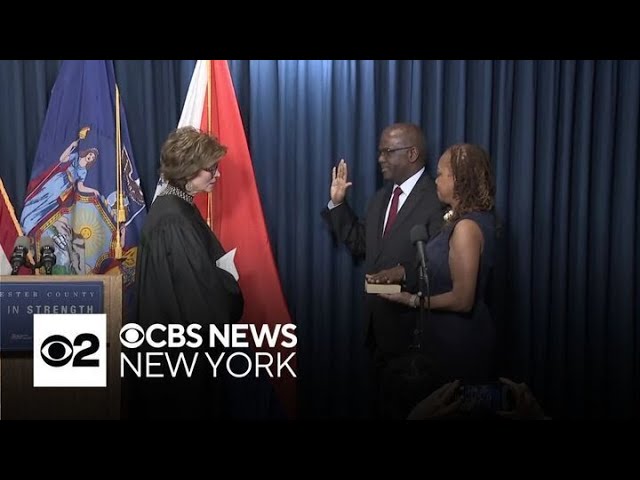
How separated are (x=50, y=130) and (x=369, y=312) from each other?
1.82m

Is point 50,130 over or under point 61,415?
over

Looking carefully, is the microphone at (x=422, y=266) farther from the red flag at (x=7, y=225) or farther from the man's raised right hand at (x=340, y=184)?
the red flag at (x=7, y=225)

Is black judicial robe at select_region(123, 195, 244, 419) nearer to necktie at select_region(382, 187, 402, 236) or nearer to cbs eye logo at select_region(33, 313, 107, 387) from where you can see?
cbs eye logo at select_region(33, 313, 107, 387)

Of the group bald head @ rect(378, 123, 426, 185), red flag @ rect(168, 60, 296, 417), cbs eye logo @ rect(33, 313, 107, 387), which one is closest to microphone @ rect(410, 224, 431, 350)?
bald head @ rect(378, 123, 426, 185)

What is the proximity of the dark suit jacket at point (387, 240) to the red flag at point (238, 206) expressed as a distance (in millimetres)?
380

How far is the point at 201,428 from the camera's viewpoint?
146 inches

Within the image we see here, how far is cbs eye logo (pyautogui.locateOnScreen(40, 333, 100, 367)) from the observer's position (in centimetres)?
361

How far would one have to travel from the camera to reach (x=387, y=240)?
371cm

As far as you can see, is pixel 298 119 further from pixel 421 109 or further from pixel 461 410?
pixel 461 410

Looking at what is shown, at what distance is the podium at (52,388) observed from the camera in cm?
354

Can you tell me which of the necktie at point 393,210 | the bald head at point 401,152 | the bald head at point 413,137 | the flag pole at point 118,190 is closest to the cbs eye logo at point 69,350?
the flag pole at point 118,190

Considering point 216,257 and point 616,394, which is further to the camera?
point 616,394

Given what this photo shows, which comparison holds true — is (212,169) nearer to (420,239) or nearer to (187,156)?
(187,156)

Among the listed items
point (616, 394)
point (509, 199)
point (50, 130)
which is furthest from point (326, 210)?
point (616, 394)
